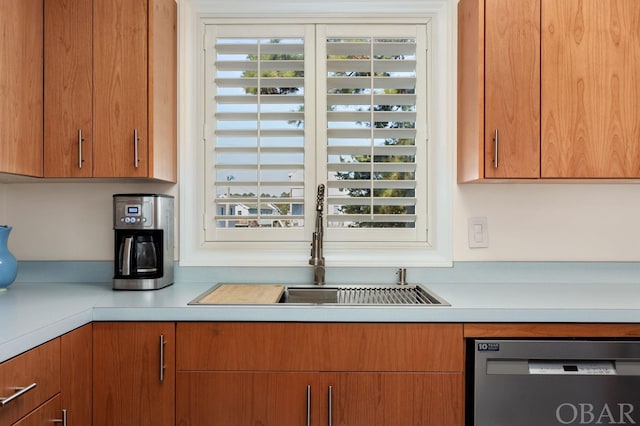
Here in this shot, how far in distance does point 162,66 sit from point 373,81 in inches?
37.8

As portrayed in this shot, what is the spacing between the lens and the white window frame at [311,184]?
6.47 feet

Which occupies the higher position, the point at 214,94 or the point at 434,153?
the point at 214,94

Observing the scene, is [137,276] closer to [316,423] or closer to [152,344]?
[152,344]

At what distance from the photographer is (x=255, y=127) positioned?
2.02m

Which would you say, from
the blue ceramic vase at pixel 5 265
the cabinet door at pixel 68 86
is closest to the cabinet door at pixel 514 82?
the cabinet door at pixel 68 86

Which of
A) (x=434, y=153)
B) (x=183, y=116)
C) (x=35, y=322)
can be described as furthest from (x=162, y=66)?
(x=434, y=153)

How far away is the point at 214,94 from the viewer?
202 cm

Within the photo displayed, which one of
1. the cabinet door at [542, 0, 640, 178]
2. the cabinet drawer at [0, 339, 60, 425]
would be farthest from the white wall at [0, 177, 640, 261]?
the cabinet drawer at [0, 339, 60, 425]

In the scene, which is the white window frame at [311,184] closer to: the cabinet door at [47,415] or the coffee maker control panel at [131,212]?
the coffee maker control panel at [131,212]

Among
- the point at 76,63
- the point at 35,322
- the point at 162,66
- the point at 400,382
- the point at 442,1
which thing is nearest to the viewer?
the point at 35,322

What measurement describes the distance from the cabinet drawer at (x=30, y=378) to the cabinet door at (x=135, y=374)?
0.61 ft

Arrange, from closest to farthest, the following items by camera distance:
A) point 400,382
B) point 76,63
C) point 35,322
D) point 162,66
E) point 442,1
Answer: point 35,322
point 400,382
point 76,63
point 162,66
point 442,1

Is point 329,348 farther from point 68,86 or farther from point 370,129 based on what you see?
point 68,86

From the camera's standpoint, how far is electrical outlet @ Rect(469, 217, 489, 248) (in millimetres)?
1971
